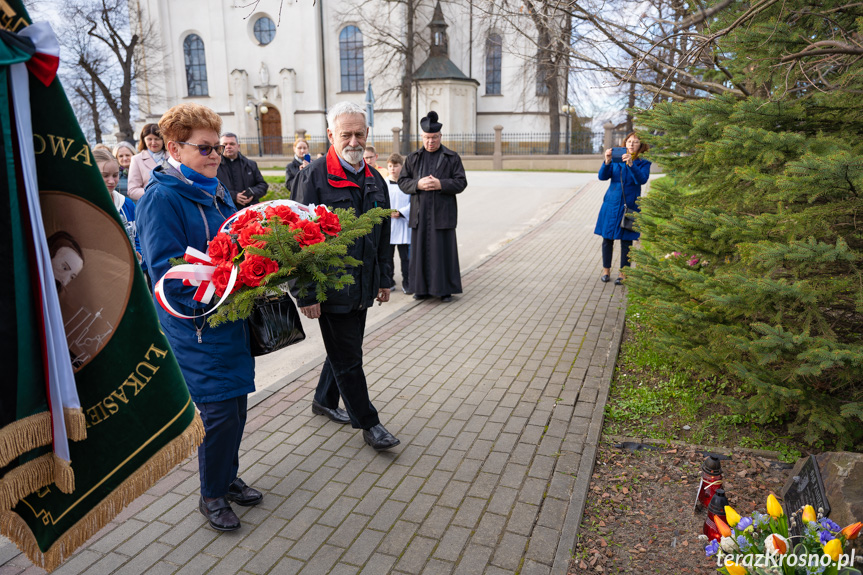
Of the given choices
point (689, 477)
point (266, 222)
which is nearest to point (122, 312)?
point (266, 222)

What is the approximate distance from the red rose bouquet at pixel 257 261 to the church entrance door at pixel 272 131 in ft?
135

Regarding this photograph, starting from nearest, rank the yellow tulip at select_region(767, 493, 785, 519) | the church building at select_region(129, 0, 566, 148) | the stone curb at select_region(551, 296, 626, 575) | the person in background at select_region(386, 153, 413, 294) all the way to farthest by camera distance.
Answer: the yellow tulip at select_region(767, 493, 785, 519) → the stone curb at select_region(551, 296, 626, 575) → the person in background at select_region(386, 153, 413, 294) → the church building at select_region(129, 0, 566, 148)

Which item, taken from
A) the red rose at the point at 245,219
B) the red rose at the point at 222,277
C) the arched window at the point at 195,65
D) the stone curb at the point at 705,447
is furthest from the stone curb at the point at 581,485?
the arched window at the point at 195,65

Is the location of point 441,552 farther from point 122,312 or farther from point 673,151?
point 673,151

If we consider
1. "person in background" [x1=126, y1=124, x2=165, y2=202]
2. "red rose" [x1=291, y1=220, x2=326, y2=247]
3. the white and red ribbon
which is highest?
"person in background" [x1=126, y1=124, x2=165, y2=202]

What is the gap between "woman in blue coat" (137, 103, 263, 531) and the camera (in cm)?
289

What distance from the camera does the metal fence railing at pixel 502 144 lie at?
36688 mm

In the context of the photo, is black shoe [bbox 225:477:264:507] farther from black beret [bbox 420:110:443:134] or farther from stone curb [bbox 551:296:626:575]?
black beret [bbox 420:110:443:134]

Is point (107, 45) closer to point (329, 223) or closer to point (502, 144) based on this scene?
point (502, 144)

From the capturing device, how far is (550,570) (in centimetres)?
295

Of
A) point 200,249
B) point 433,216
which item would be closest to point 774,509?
point 200,249

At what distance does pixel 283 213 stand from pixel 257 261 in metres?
0.36

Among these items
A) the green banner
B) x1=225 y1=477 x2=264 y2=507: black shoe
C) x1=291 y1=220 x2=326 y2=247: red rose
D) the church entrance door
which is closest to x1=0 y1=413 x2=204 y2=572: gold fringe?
the green banner

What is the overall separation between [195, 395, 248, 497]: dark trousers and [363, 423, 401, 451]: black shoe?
103 cm
